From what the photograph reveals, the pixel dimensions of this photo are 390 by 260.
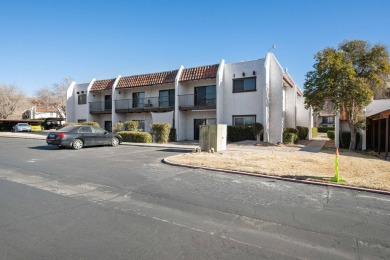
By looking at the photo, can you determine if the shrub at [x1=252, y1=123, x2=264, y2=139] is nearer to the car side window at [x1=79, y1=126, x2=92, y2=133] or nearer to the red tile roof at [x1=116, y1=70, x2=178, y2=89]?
the red tile roof at [x1=116, y1=70, x2=178, y2=89]

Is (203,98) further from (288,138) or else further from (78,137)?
(78,137)

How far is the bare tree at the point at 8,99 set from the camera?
55.2 meters

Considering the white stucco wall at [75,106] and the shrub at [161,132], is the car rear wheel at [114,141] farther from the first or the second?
the white stucco wall at [75,106]

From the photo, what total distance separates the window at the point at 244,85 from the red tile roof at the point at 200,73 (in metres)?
1.93

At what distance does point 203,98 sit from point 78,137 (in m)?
11.8

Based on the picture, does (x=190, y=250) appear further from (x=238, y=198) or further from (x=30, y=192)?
(x=30, y=192)

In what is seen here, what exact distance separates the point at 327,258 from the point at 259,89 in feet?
60.6

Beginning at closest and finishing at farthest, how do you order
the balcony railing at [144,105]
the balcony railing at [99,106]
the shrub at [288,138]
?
1. the shrub at [288,138]
2. the balcony railing at [144,105]
3. the balcony railing at [99,106]

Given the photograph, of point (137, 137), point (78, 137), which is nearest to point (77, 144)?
point (78, 137)

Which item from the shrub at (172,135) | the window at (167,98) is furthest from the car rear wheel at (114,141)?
the window at (167,98)

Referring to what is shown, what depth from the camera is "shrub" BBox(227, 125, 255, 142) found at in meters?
20.3

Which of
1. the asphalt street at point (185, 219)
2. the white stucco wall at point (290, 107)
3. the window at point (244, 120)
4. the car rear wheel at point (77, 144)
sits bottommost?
the asphalt street at point (185, 219)

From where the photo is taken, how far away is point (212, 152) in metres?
13.9

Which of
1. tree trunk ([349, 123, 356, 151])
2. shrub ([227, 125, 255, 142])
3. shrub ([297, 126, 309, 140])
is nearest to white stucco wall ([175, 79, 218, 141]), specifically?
shrub ([227, 125, 255, 142])
